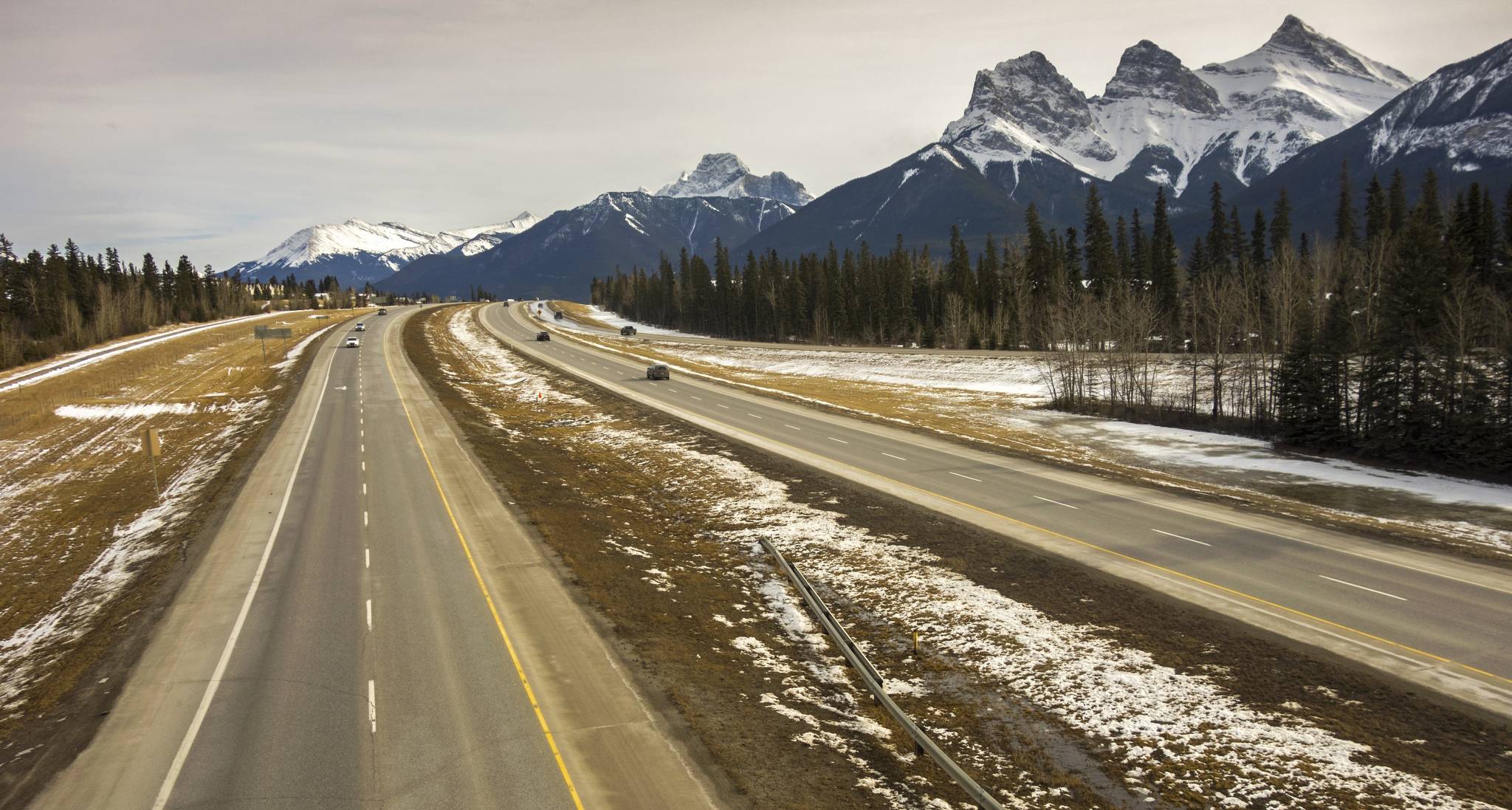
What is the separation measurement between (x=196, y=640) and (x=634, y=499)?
1540cm

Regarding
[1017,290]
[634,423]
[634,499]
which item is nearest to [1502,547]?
[634,499]

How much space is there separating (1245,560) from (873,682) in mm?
13246

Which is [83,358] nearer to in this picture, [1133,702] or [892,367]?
[892,367]

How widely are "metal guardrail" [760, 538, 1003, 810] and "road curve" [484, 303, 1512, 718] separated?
7.92 m

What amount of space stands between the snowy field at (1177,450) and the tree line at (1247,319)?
241cm

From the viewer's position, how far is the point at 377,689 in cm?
1470

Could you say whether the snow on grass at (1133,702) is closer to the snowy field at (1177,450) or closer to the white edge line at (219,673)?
the white edge line at (219,673)

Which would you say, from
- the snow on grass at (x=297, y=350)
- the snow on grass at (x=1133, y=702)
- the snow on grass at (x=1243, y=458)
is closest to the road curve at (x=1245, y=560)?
the snow on grass at (x=1133, y=702)

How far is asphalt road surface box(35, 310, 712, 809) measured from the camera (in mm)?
11617

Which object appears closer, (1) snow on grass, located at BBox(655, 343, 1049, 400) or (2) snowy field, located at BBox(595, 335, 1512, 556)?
(2) snowy field, located at BBox(595, 335, 1512, 556)

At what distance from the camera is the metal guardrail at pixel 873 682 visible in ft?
35.4

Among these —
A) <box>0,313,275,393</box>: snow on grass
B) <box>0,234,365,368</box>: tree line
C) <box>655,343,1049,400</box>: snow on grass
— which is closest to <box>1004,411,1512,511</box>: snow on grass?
<box>655,343,1049,400</box>: snow on grass

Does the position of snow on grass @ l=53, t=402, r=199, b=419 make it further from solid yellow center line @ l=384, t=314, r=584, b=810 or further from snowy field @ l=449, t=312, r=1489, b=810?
snowy field @ l=449, t=312, r=1489, b=810

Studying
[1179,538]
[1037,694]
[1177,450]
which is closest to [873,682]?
[1037,694]
